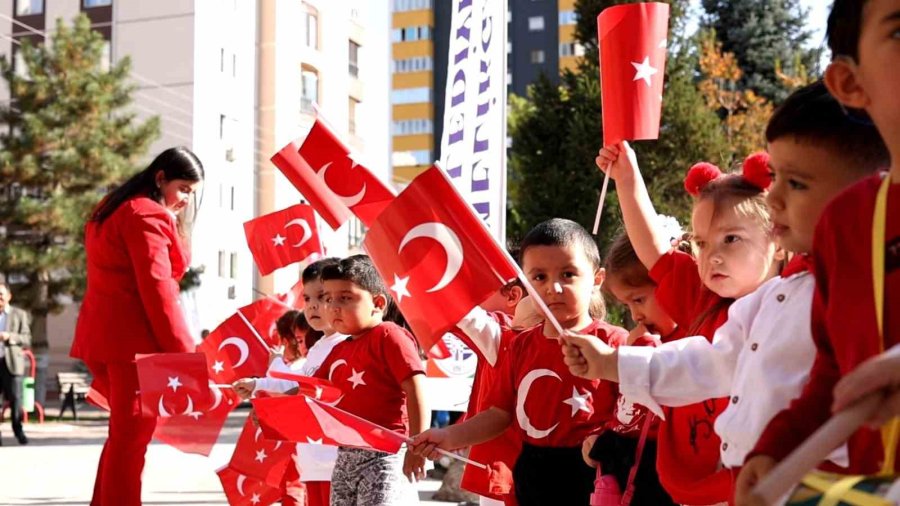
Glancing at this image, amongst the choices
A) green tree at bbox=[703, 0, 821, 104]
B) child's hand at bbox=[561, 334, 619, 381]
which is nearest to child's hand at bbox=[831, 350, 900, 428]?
child's hand at bbox=[561, 334, 619, 381]

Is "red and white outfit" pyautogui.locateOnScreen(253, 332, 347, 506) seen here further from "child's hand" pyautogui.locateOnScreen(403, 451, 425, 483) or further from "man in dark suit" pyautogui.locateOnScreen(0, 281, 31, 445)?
"man in dark suit" pyautogui.locateOnScreen(0, 281, 31, 445)

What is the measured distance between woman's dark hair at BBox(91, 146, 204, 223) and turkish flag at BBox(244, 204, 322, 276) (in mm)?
1596

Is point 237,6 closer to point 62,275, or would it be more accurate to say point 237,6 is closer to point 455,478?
point 62,275

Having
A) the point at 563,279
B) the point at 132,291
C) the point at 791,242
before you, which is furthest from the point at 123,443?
the point at 791,242

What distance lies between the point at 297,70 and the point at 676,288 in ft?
119

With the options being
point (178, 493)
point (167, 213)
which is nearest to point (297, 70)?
point (178, 493)

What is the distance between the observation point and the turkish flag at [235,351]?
6766 mm

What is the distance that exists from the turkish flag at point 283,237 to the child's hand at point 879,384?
6207 mm

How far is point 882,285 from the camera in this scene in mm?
1651

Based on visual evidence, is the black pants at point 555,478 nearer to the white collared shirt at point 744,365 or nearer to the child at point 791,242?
the white collared shirt at point 744,365

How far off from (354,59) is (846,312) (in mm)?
43748

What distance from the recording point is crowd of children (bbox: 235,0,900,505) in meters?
1.72

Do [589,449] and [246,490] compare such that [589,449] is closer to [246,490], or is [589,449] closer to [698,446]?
[698,446]

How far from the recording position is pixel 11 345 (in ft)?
44.0
